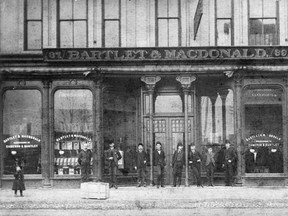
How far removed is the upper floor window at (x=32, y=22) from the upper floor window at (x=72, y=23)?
79 cm

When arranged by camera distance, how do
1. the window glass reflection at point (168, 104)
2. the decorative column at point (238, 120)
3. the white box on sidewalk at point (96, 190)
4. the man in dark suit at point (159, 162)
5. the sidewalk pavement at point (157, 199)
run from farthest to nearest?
1. the window glass reflection at point (168, 104)
2. the decorative column at point (238, 120)
3. the man in dark suit at point (159, 162)
4. the white box on sidewalk at point (96, 190)
5. the sidewalk pavement at point (157, 199)

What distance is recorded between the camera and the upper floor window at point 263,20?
71.2 feet

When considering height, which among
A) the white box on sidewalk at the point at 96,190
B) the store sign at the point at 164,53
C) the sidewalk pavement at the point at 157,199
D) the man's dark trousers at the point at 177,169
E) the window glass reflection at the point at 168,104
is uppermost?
the store sign at the point at 164,53

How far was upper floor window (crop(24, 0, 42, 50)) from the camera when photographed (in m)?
21.8

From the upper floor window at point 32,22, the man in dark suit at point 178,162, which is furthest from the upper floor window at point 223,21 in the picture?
the upper floor window at point 32,22

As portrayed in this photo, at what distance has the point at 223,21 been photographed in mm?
21953

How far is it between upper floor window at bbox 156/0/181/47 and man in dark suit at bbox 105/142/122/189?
Answer: 457cm

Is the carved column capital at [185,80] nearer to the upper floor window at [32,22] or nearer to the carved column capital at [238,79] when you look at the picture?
the carved column capital at [238,79]

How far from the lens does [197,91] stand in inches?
879

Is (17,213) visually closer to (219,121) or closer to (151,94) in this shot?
(151,94)

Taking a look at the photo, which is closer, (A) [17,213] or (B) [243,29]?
(A) [17,213]

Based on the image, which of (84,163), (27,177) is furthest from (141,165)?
(27,177)

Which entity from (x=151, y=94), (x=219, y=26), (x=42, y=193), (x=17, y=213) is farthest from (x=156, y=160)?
(x=17, y=213)

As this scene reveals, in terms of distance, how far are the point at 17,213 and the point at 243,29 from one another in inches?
462
